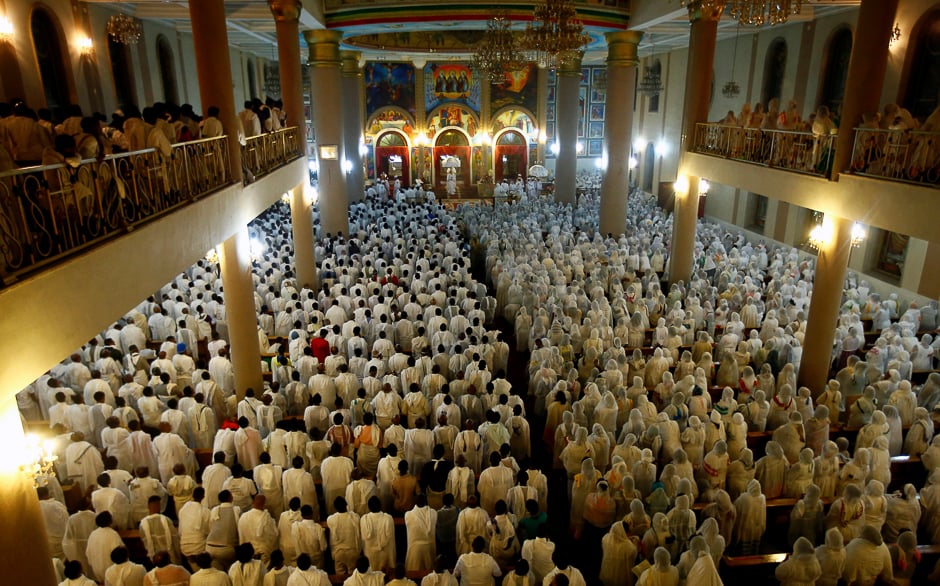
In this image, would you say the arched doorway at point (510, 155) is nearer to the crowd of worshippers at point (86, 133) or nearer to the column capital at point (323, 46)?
the column capital at point (323, 46)

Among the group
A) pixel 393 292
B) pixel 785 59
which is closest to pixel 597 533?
pixel 393 292

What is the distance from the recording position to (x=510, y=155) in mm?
36031

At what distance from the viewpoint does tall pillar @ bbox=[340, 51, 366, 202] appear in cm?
2619

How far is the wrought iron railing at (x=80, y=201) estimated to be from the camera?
4.54 m

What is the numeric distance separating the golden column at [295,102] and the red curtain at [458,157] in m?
19.9

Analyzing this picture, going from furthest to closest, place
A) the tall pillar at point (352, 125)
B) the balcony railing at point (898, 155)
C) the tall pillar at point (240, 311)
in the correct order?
the tall pillar at point (352, 125) → the tall pillar at point (240, 311) → the balcony railing at point (898, 155)

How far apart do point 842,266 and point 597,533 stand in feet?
21.2

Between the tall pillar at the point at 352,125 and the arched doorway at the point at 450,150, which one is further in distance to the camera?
the arched doorway at the point at 450,150

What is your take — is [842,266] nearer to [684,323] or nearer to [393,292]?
[684,323]

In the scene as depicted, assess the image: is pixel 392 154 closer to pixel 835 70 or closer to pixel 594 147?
pixel 594 147

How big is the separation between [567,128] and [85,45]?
16.9 meters

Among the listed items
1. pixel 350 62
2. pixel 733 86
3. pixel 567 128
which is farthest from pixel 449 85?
pixel 733 86

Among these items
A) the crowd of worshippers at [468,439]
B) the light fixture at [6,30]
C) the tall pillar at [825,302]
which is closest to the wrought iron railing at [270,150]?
the crowd of worshippers at [468,439]

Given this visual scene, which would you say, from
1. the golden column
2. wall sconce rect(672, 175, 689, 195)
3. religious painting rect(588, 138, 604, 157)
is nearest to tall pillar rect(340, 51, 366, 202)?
the golden column
